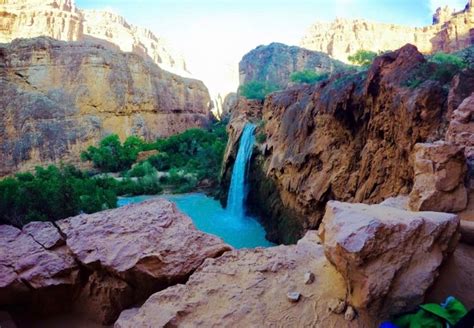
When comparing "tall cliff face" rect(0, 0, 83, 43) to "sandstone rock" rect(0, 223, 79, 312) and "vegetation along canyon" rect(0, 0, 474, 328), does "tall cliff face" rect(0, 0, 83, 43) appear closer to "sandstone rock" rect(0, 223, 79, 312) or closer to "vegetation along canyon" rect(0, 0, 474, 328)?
"vegetation along canyon" rect(0, 0, 474, 328)

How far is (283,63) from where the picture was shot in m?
36.1

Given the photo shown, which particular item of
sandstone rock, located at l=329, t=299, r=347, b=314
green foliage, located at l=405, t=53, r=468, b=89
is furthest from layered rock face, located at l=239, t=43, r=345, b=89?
Result: sandstone rock, located at l=329, t=299, r=347, b=314

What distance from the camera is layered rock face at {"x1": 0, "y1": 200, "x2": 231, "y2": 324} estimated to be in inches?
128

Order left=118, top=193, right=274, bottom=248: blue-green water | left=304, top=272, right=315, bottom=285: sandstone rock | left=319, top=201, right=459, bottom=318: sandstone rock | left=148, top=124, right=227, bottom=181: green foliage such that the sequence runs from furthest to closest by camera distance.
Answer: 1. left=148, top=124, right=227, bottom=181: green foliage
2. left=118, top=193, right=274, bottom=248: blue-green water
3. left=304, top=272, right=315, bottom=285: sandstone rock
4. left=319, top=201, right=459, bottom=318: sandstone rock

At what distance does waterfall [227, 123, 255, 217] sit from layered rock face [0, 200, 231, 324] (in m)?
9.77

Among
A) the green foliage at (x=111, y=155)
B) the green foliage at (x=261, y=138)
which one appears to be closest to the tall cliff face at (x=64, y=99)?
the green foliage at (x=111, y=155)

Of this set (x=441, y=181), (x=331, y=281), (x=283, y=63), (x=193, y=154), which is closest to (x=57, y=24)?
(x=193, y=154)

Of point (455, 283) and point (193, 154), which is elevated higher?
point (455, 283)

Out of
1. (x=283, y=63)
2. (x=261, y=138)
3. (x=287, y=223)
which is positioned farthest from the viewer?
(x=283, y=63)

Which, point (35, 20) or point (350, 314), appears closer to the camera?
point (350, 314)

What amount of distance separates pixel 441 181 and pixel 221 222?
9.89 m

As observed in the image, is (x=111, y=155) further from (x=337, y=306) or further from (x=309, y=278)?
(x=337, y=306)

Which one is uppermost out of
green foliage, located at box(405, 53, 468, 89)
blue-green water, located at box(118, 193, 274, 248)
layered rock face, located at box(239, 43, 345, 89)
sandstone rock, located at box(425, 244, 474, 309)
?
layered rock face, located at box(239, 43, 345, 89)

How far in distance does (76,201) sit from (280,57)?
3141 cm
